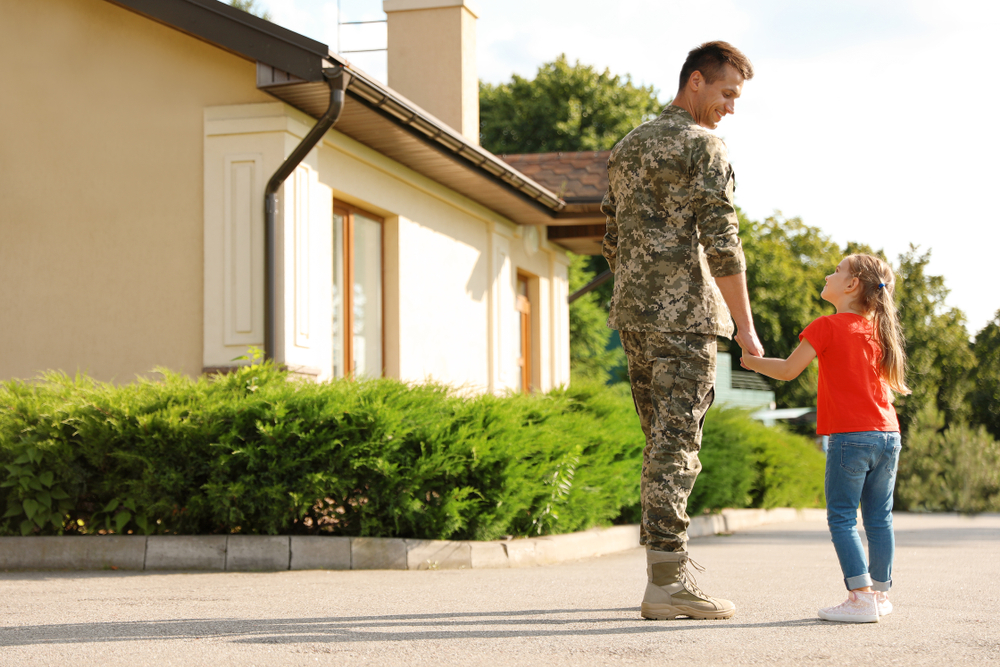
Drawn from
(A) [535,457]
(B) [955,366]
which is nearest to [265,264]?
(A) [535,457]

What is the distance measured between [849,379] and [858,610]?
92cm

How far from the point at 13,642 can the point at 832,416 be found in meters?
3.26

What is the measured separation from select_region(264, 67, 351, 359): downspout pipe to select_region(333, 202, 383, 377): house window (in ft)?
5.04

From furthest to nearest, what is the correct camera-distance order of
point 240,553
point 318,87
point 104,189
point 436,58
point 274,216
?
point 436,58, point 104,189, point 274,216, point 318,87, point 240,553

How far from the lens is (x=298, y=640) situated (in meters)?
3.88

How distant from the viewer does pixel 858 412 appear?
4336mm

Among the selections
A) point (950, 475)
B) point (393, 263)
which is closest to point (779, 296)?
point (950, 475)

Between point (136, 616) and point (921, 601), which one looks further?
point (921, 601)

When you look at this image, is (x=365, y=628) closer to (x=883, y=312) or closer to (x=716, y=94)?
(x=883, y=312)

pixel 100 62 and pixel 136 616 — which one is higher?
pixel 100 62

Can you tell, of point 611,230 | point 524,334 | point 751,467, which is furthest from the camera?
point 524,334

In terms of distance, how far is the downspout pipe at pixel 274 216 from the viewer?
8609 millimetres

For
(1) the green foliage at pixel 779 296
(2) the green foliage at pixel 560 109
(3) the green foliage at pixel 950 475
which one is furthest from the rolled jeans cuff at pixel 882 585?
(1) the green foliage at pixel 779 296

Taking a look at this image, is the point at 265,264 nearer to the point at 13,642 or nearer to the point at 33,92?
the point at 33,92
